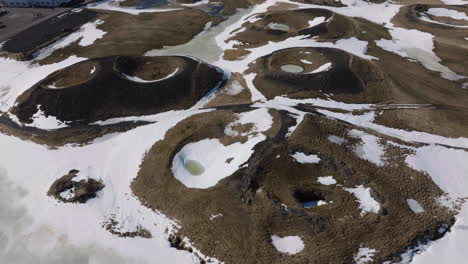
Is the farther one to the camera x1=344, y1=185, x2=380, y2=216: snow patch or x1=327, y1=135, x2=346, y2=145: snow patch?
x1=327, y1=135, x2=346, y2=145: snow patch

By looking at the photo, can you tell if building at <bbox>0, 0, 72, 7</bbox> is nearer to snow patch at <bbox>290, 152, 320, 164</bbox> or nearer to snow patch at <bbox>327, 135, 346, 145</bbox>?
snow patch at <bbox>290, 152, 320, 164</bbox>

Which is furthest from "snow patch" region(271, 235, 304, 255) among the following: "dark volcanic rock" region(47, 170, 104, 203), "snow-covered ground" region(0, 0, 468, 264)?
"dark volcanic rock" region(47, 170, 104, 203)

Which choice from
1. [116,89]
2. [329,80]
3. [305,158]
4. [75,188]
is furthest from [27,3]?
[305,158]

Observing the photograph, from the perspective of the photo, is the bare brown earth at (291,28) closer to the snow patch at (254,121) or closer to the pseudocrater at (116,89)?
the pseudocrater at (116,89)

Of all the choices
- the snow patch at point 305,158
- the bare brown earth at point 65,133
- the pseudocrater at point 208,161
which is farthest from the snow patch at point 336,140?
the bare brown earth at point 65,133

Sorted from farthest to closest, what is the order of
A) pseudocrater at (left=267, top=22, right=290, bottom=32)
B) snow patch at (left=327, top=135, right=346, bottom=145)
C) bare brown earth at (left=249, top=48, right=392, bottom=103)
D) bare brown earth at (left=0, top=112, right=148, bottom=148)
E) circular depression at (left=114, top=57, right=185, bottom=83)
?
pseudocrater at (left=267, top=22, right=290, bottom=32) < circular depression at (left=114, top=57, right=185, bottom=83) < bare brown earth at (left=249, top=48, right=392, bottom=103) < bare brown earth at (left=0, top=112, right=148, bottom=148) < snow patch at (left=327, top=135, right=346, bottom=145)

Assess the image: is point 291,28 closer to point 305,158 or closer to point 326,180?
point 305,158
